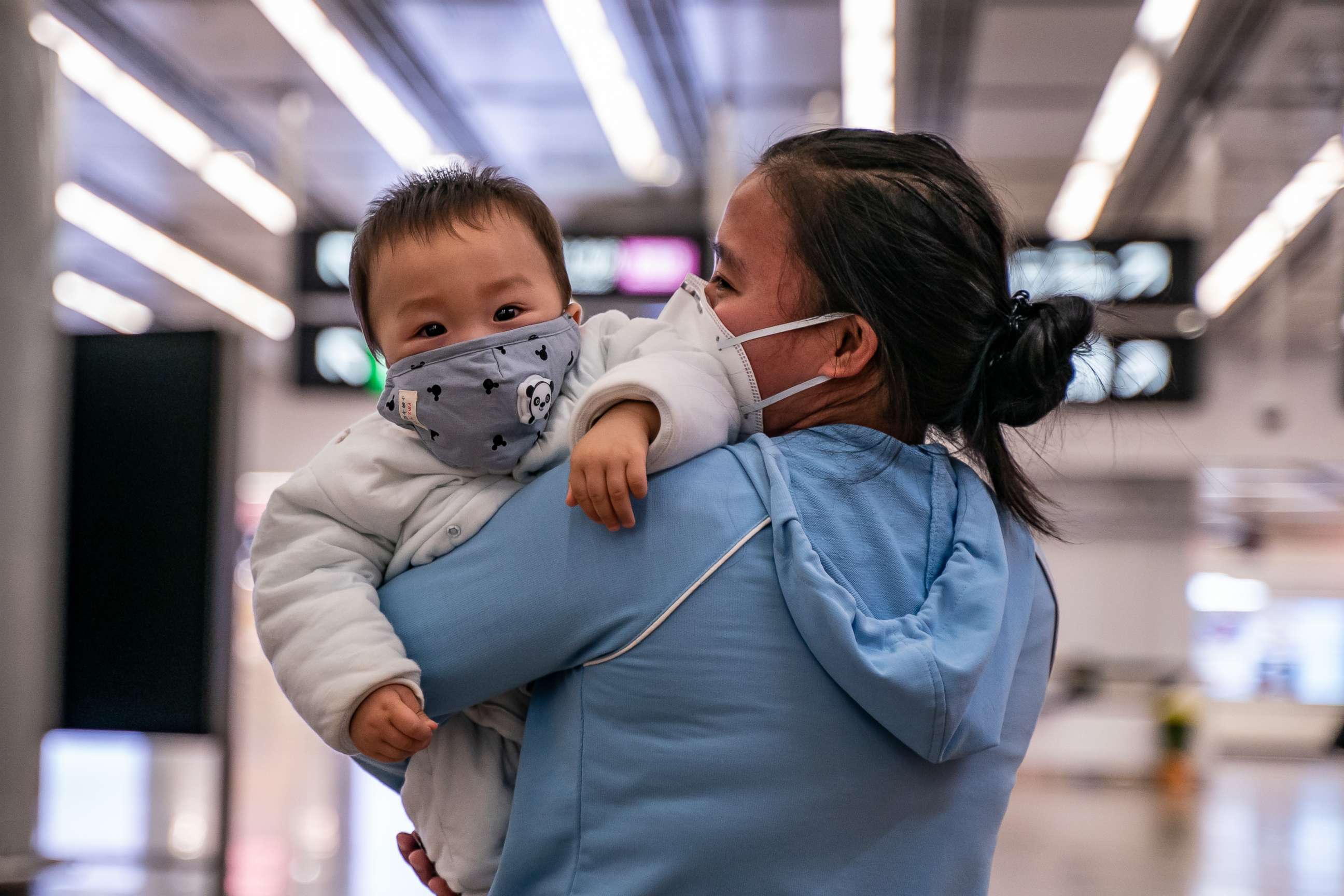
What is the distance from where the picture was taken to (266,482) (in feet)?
58.3

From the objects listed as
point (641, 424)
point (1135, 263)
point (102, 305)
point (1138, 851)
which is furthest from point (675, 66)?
point (102, 305)

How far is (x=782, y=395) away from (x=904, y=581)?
0.76 ft

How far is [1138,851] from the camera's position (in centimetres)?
652

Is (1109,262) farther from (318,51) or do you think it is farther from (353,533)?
(353,533)

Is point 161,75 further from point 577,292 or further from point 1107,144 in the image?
point 1107,144

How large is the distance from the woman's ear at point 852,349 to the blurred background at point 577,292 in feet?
0.80

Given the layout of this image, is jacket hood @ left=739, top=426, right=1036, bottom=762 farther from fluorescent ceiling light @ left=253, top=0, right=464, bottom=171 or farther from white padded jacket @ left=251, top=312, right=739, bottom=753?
fluorescent ceiling light @ left=253, top=0, right=464, bottom=171

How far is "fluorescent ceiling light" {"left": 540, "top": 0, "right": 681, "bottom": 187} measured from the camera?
5980 mm

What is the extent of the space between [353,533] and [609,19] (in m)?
5.63

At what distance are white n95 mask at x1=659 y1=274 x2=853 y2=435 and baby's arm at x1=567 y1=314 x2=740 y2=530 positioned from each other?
2 cm

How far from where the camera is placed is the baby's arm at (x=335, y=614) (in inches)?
36.8

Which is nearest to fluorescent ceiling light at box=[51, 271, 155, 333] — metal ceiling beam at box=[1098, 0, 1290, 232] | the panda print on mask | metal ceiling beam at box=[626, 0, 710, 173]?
metal ceiling beam at box=[626, 0, 710, 173]

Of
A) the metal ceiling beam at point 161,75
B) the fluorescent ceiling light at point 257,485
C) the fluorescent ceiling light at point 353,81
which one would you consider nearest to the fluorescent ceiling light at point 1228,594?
the fluorescent ceiling light at point 353,81

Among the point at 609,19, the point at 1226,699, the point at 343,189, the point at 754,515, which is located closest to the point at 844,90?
the point at 609,19
